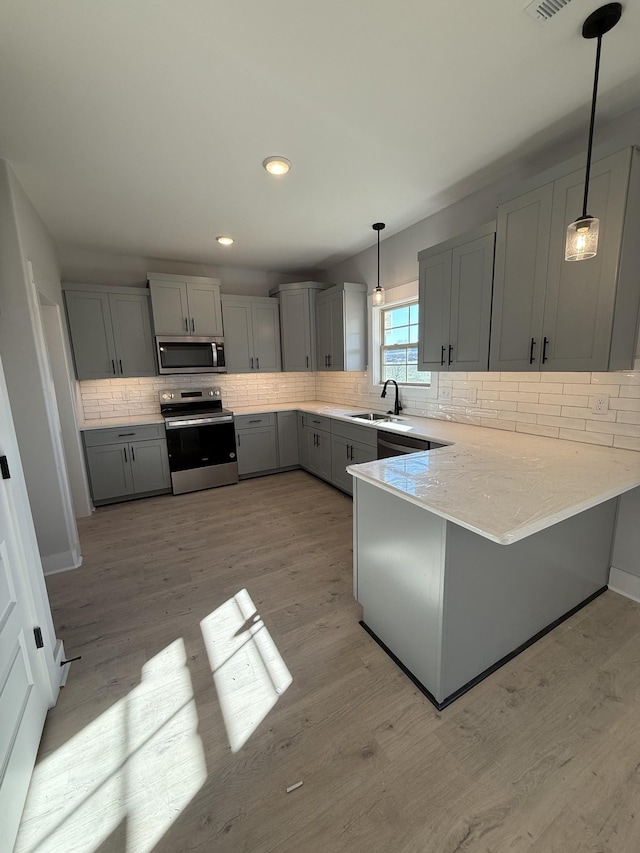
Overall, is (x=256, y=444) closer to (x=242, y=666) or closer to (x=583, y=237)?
(x=242, y=666)

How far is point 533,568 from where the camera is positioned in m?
1.67

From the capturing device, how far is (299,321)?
4586 millimetres

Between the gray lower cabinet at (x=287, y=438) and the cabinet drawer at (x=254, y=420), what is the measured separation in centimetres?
11

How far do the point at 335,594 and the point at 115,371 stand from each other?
342 centimetres

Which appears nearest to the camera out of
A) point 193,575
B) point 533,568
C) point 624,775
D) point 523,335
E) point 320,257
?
point 624,775

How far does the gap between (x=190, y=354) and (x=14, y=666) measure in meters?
3.45

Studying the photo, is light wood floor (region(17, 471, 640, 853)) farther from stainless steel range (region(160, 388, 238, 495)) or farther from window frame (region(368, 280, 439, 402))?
window frame (region(368, 280, 439, 402))

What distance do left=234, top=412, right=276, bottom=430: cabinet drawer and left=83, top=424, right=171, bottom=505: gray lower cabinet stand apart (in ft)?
2.90

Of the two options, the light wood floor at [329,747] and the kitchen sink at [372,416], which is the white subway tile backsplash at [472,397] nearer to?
the kitchen sink at [372,416]

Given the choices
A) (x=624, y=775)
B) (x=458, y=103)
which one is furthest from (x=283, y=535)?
(x=458, y=103)

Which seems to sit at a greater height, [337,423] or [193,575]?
[337,423]

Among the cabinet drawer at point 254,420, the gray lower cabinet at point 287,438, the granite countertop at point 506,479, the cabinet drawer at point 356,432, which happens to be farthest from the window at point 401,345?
the cabinet drawer at point 254,420

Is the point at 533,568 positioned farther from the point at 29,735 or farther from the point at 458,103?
the point at 458,103

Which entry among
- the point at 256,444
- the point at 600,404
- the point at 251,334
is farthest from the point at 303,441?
the point at 600,404
